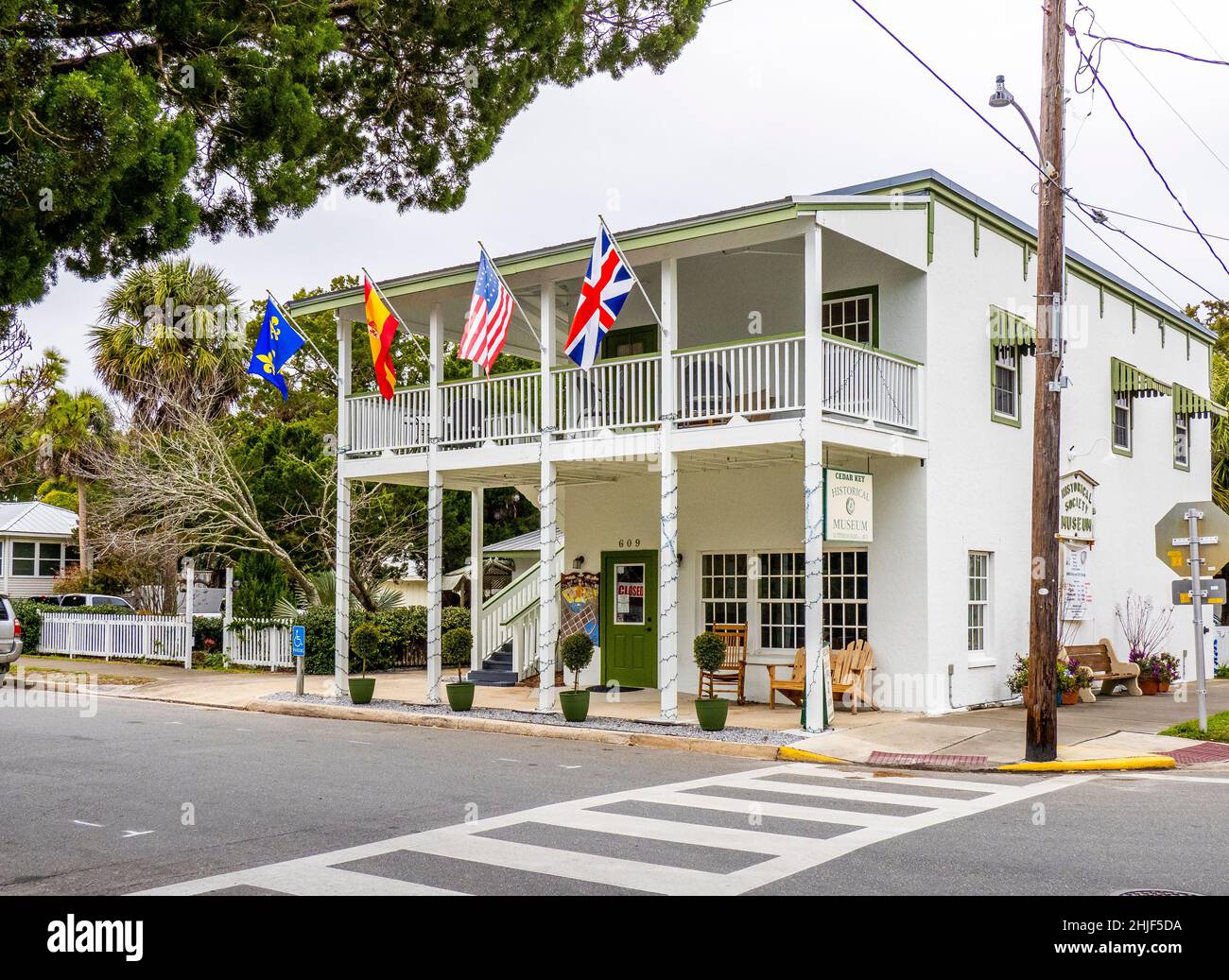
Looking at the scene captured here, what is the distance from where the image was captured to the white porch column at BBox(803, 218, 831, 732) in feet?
47.5

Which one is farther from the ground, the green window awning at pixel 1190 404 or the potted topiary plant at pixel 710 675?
the green window awning at pixel 1190 404

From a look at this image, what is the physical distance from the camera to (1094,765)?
1270cm

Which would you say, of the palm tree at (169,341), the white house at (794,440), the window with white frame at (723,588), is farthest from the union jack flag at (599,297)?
the palm tree at (169,341)

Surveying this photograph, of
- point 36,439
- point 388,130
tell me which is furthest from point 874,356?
point 36,439

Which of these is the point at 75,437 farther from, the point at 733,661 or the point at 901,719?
the point at 901,719

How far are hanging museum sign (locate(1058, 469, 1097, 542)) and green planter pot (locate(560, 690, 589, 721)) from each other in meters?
8.42

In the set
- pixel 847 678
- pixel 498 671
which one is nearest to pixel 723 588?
pixel 847 678

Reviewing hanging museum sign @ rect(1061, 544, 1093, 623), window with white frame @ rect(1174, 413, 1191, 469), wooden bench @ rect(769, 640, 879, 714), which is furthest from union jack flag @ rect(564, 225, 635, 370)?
window with white frame @ rect(1174, 413, 1191, 469)

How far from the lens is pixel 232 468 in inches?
1024

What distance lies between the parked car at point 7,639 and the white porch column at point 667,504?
13.8m

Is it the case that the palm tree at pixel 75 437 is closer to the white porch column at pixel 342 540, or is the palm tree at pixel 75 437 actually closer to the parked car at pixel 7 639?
the parked car at pixel 7 639

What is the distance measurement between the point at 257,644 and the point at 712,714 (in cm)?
1385

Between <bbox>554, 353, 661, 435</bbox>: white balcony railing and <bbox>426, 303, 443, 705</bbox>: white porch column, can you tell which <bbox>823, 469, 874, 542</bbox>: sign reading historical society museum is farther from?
<bbox>426, 303, 443, 705</bbox>: white porch column

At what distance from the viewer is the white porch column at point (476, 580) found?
69.1 ft
